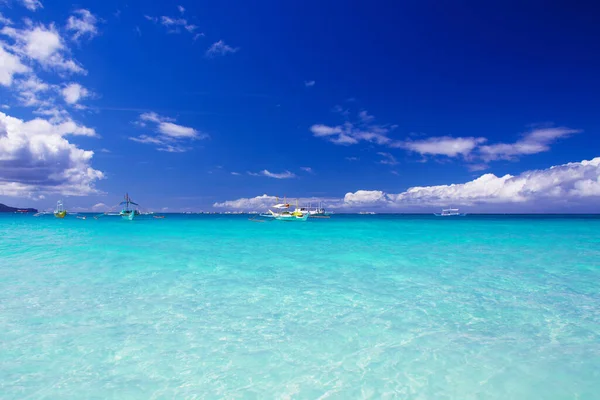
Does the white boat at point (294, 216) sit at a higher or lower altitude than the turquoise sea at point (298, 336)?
higher

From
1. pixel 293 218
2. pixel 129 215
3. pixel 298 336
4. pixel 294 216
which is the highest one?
pixel 129 215

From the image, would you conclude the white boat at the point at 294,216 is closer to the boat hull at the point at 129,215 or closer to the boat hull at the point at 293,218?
the boat hull at the point at 293,218

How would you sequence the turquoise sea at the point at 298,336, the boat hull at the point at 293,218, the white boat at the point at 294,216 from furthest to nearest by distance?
the white boat at the point at 294,216 → the boat hull at the point at 293,218 → the turquoise sea at the point at 298,336

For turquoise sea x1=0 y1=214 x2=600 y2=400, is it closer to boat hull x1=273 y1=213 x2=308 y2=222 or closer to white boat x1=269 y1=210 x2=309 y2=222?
boat hull x1=273 y1=213 x2=308 y2=222

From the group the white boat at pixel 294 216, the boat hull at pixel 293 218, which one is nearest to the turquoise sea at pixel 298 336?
the boat hull at pixel 293 218

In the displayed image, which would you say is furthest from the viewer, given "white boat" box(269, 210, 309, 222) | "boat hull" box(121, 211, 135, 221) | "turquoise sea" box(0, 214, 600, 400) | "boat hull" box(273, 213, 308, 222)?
"boat hull" box(121, 211, 135, 221)

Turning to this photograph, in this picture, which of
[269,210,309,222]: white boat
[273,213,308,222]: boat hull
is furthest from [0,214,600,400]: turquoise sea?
[269,210,309,222]: white boat

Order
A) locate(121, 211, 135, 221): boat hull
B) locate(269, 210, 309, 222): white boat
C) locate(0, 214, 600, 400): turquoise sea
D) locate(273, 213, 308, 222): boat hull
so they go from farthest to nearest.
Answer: locate(121, 211, 135, 221): boat hull
locate(269, 210, 309, 222): white boat
locate(273, 213, 308, 222): boat hull
locate(0, 214, 600, 400): turquoise sea

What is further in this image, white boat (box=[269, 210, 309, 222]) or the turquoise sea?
white boat (box=[269, 210, 309, 222])

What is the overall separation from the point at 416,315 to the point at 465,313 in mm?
1343

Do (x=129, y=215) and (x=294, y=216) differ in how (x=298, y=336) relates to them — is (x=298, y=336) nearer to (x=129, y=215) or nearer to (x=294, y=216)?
(x=294, y=216)

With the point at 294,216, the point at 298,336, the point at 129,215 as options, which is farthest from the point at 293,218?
the point at 298,336

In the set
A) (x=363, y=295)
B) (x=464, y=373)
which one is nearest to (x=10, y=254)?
(x=363, y=295)

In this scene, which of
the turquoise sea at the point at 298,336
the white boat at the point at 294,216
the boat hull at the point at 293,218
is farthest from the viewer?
the white boat at the point at 294,216
